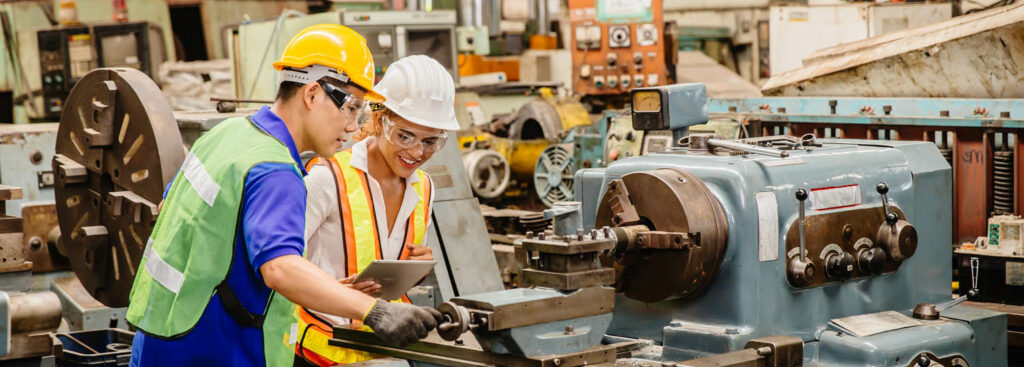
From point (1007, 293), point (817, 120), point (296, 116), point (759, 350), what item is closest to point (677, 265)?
point (759, 350)

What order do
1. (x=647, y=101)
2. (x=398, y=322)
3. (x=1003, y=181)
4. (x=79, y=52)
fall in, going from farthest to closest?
(x=79, y=52)
(x=1003, y=181)
(x=647, y=101)
(x=398, y=322)

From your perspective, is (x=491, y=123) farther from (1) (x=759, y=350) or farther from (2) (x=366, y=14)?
(1) (x=759, y=350)

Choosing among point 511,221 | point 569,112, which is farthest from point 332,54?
point 569,112

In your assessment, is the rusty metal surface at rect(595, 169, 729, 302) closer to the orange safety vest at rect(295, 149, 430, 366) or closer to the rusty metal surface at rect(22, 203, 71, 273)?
the orange safety vest at rect(295, 149, 430, 366)

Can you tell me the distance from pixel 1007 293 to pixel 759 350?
126 cm

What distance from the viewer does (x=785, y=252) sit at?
2.58 m

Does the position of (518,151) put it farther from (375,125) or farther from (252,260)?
(252,260)

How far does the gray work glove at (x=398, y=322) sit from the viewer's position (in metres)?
1.86

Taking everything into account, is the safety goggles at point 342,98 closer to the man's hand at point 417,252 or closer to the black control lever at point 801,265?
the man's hand at point 417,252

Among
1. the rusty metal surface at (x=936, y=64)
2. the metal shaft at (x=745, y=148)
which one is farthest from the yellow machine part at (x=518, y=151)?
the metal shaft at (x=745, y=148)

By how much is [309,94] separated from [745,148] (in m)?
1.15

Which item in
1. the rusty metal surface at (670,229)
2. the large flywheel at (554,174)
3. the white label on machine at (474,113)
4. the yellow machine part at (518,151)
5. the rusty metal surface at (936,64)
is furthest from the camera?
the white label on machine at (474,113)

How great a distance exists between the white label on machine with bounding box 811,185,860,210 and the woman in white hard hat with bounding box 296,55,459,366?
0.90 m

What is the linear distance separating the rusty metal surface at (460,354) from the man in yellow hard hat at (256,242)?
16cm
